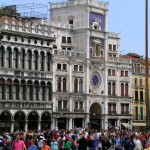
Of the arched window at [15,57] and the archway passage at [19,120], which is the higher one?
the arched window at [15,57]

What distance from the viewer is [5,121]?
68250 millimetres

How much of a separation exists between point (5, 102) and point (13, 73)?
343 centimetres

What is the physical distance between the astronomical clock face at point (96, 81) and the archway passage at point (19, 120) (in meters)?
14.3

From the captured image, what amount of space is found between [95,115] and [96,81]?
4.65 m

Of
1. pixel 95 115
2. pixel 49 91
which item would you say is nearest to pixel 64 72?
pixel 49 91

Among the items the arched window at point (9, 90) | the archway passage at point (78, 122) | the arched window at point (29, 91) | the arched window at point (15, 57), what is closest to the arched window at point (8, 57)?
the arched window at point (15, 57)

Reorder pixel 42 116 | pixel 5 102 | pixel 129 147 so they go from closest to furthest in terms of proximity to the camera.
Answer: pixel 129 147 → pixel 5 102 → pixel 42 116

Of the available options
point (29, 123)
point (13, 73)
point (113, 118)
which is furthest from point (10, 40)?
point (113, 118)

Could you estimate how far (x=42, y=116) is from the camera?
243ft

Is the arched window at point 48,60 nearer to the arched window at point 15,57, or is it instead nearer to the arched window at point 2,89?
the arched window at point 15,57

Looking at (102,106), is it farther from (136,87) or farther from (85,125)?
(136,87)

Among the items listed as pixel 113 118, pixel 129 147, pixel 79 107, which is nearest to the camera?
pixel 129 147

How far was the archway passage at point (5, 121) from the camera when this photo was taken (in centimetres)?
6775

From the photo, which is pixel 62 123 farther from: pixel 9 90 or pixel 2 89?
pixel 2 89
